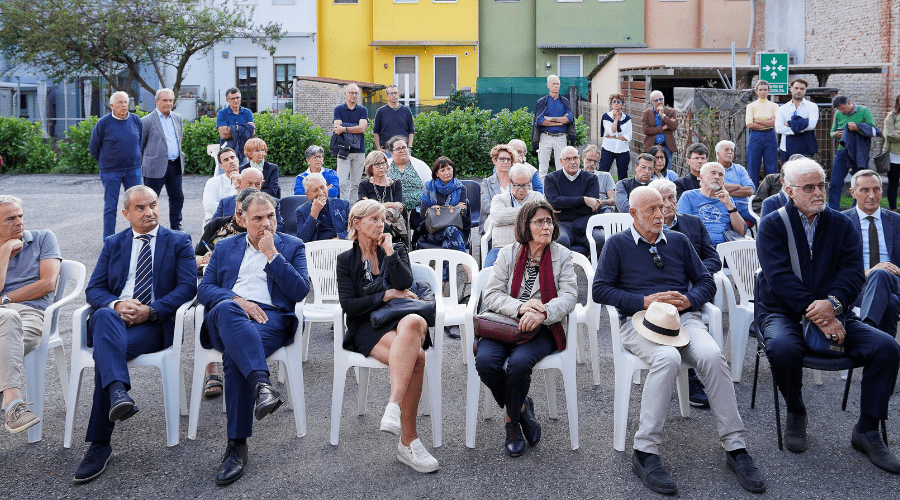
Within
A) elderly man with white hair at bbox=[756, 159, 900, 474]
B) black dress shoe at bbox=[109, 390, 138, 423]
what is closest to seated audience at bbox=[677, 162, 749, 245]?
elderly man with white hair at bbox=[756, 159, 900, 474]

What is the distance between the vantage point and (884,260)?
559 centimetres

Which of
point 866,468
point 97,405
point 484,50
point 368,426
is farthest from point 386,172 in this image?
point 484,50

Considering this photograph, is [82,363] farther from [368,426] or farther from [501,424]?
[501,424]

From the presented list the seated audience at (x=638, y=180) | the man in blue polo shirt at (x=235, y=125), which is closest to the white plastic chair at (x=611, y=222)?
the seated audience at (x=638, y=180)

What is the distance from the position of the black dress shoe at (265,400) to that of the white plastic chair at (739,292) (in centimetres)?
307

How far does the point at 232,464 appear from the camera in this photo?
4.22m

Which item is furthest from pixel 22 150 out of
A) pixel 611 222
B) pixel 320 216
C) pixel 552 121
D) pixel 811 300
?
pixel 811 300

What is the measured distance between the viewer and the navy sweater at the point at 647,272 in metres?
4.82

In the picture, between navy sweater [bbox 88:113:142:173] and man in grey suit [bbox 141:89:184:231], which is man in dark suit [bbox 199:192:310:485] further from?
man in grey suit [bbox 141:89:184:231]

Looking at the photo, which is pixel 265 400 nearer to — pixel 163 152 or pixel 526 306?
pixel 526 306

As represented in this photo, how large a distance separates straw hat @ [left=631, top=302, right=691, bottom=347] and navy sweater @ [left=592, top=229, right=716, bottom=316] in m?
0.26

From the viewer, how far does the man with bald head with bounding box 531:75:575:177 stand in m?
12.5

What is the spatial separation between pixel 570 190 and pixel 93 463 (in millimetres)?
5280

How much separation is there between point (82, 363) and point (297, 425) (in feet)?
4.06
